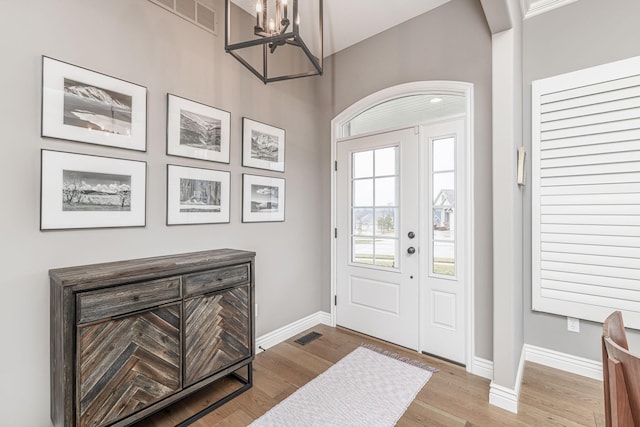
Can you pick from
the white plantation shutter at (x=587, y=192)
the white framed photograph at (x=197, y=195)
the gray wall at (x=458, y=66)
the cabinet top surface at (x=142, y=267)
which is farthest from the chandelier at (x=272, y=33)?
the white plantation shutter at (x=587, y=192)

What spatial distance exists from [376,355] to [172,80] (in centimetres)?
288

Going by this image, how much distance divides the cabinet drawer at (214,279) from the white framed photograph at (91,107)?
973mm

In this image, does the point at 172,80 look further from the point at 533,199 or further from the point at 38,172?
the point at 533,199

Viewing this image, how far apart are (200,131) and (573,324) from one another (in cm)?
344

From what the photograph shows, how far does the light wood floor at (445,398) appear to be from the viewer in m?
1.89

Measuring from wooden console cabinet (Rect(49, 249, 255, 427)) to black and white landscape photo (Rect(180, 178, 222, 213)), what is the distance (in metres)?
0.39

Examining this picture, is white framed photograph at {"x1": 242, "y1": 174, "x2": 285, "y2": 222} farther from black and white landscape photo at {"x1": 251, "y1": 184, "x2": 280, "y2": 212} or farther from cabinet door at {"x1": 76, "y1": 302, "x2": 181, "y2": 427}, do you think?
cabinet door at {"x1": 76, "y1": 302, "x2": 181, "y2": 427}

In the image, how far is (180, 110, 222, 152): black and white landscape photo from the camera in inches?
88.7

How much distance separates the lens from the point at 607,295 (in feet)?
7.38

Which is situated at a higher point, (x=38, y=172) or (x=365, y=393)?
(x=38, y=172)

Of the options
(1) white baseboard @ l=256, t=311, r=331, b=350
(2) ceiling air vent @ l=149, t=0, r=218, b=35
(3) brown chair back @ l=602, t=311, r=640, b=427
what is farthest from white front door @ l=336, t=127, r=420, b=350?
(3) brown chair back @ l=602, t=311, r=640, b=427

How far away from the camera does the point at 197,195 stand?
2.34 metres

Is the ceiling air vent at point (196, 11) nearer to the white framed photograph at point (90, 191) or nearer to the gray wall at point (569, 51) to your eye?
the white framed photograph at point (90, 191)

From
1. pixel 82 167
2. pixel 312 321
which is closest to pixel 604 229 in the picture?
pixel 312 321
